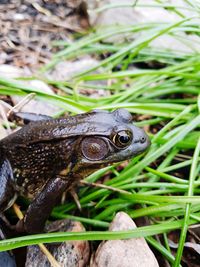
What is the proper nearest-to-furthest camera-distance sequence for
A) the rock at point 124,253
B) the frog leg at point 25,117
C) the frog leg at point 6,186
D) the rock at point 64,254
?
the rock at point 124,253 → the rock at point 64,254 → the frog leg at point 6,186 → the frog leg at point 25,117

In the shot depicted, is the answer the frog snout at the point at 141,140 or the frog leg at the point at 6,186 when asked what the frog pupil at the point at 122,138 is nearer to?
the frog snout at the point at 141,140

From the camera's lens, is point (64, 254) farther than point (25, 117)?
No

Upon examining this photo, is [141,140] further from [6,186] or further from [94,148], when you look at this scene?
[6,186]

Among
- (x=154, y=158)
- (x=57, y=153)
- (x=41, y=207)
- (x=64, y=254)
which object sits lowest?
(x=64, y=254)

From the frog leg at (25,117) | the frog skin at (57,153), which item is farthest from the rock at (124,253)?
the frog leg at (25,117)

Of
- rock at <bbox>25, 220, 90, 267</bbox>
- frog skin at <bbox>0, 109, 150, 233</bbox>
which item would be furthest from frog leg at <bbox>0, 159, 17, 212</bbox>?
rock at <bbox>25, 220, 90, 267</bbox>

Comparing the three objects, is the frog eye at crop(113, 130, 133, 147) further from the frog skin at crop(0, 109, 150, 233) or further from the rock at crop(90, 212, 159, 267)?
the rock at crop(90, 212, 159, 267)

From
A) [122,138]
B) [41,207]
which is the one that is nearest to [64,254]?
[41,207]
